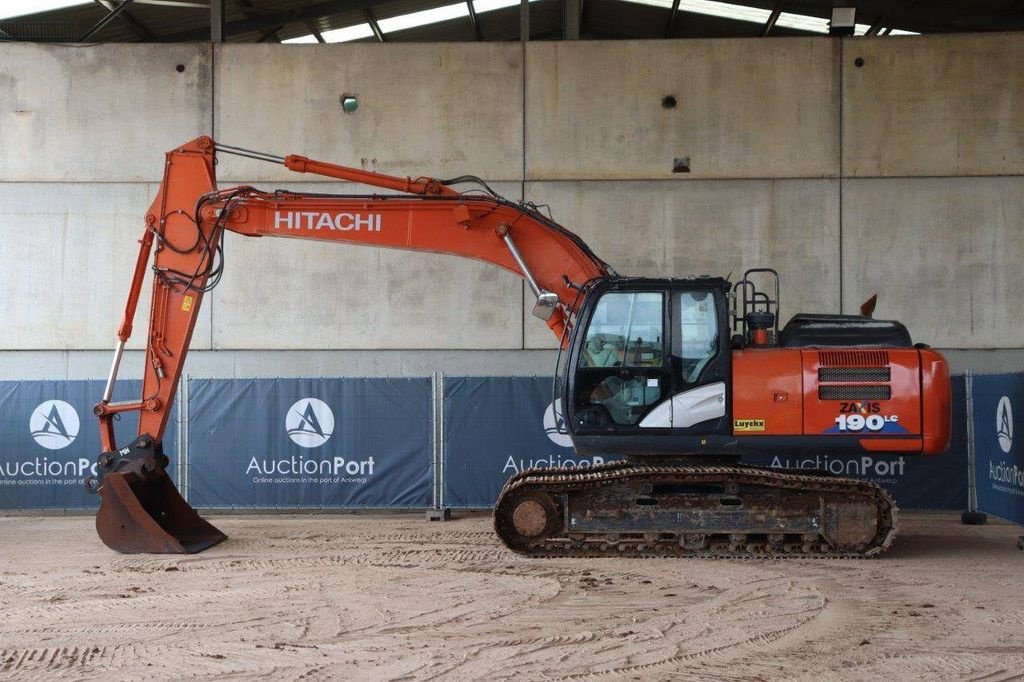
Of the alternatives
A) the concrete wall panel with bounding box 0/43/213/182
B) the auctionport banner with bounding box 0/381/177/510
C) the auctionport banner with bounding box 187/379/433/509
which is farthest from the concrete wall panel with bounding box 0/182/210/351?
the auctionport banner with bounding box 187/379/433/509

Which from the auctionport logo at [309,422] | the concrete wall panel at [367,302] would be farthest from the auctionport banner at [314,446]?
the concrete wall panel at [367,302]

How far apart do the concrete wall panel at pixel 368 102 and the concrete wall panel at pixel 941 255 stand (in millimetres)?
5468

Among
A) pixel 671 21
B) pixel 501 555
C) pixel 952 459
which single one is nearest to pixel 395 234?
pixel 501 555

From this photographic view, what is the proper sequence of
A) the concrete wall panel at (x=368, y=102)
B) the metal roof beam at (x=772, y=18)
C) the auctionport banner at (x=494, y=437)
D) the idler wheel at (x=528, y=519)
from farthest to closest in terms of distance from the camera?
the metal roof beam at (x=772, y=18) → the concrete wall panel at (x=368, y=102) → the auctionport banner at (x=494, y=437) → the idler wheel at (x=528, y=519)

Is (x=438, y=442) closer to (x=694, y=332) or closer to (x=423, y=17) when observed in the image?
(x=694, y=332)

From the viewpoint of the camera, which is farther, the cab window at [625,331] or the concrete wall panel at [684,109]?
the concrete wall panel at [684,109]

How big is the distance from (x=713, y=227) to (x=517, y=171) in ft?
9.68

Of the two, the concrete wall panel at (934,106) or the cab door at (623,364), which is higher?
the concrete wall panel at (934,106)

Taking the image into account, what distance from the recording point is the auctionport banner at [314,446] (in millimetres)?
13516

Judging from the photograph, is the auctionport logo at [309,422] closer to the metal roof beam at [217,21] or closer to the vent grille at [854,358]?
the metal roof beam at [217,21]

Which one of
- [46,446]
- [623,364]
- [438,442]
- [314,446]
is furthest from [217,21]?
[623,364]

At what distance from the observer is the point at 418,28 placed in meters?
20.7

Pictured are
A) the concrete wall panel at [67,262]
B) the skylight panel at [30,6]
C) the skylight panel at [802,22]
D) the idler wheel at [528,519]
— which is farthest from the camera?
the skylight panel at [802,22]

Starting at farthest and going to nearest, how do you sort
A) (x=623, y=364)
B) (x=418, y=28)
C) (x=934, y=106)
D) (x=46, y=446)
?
(x=418, y=28)
(x=934, y=106)
(x=46, y=446)
(x=623, y=364)
